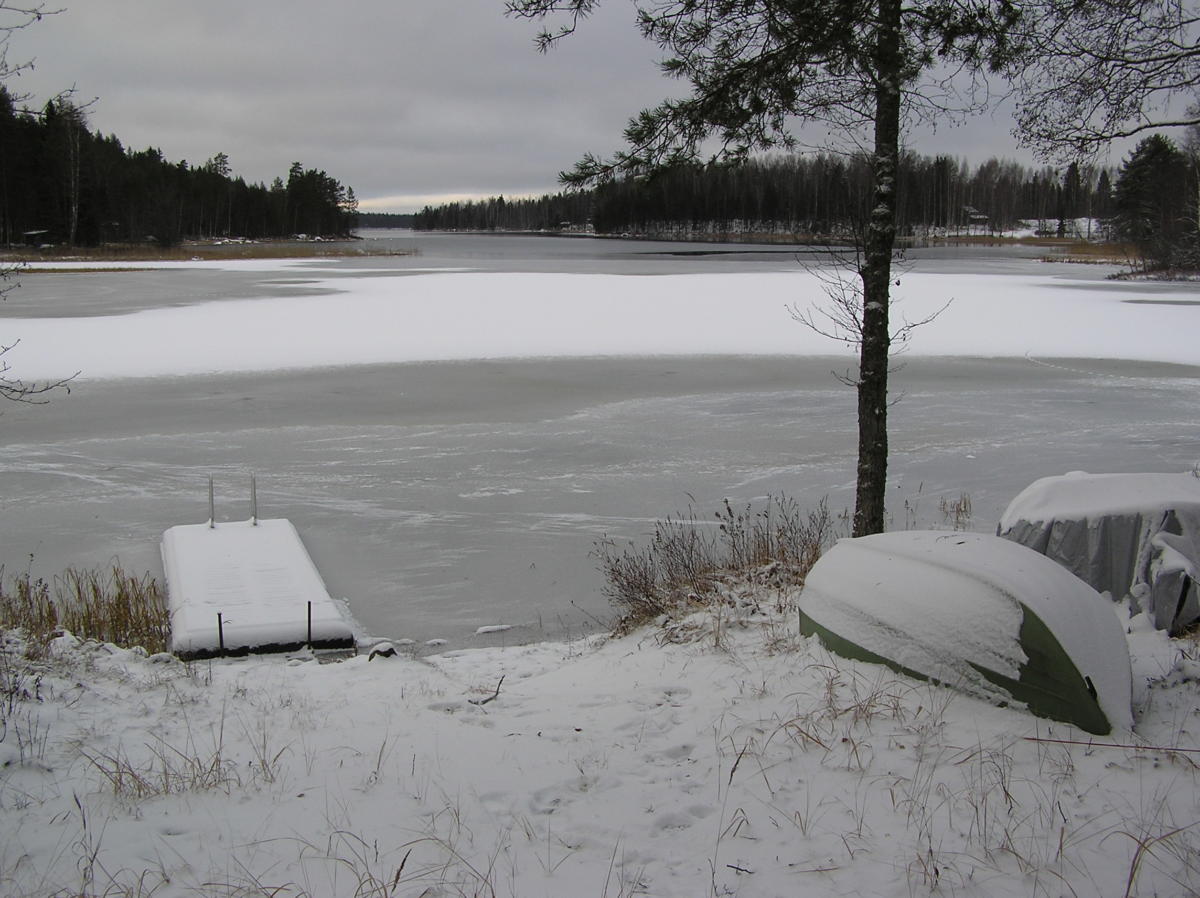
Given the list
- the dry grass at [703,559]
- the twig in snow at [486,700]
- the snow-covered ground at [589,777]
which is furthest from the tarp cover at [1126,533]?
the twig in snow at [486,700]

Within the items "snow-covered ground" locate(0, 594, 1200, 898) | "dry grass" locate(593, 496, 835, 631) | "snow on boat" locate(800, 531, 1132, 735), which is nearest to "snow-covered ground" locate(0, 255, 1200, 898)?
"snow-covered ground" locate(0, 594, 1200, 898)

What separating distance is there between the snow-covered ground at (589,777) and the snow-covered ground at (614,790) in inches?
0.5

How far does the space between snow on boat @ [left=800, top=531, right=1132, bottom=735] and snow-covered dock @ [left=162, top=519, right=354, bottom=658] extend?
3.68 meters

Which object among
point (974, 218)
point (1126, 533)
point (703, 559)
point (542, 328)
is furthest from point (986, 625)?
point (974, 218)

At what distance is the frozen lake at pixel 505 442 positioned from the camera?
8.34 meters

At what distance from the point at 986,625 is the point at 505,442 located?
28.2ft

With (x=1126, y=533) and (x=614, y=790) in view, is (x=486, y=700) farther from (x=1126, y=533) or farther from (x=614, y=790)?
(x=1126, y=533)

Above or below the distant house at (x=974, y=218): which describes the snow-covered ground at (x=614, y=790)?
below

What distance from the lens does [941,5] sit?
20.5ft

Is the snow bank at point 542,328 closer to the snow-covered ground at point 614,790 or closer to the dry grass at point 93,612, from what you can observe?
the dry grass at point 93,612

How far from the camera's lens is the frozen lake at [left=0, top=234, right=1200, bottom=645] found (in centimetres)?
834

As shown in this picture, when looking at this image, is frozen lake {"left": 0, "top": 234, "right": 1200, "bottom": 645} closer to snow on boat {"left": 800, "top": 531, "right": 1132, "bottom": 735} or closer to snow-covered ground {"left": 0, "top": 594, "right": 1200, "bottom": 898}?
snow-covered ground {"left": 0, "top": 594, "right": 1200, "bottom": 898}

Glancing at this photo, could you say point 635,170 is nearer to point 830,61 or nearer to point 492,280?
point 830,61

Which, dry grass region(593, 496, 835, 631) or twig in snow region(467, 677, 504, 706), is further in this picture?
dry grass region(593, 496, 835, 631)
